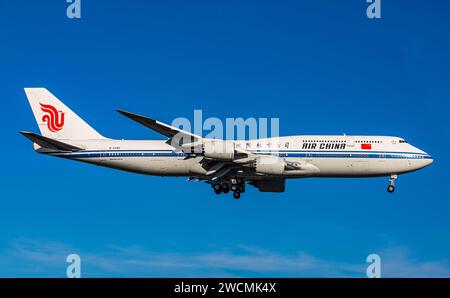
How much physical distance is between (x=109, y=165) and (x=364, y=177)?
23.2 meters

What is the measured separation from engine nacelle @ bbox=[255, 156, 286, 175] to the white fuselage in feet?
7.98

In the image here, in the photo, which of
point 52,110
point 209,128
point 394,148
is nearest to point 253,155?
point 209,128

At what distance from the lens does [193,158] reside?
220 ft

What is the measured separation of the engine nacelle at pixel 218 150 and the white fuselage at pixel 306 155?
11.8 ft

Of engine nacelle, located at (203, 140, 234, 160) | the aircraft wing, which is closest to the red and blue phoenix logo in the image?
the aircraft wing

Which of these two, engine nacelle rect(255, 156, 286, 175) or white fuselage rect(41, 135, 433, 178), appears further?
white fuselage rect(41, 135, 433, 178)

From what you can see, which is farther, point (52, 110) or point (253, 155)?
point (52, 110)

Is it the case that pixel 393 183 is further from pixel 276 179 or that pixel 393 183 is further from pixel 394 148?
pixel 276 179

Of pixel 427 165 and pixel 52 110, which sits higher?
pixel 52 110

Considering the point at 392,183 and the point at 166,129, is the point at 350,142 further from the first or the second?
the point at 166,129

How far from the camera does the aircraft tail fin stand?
7156 cm

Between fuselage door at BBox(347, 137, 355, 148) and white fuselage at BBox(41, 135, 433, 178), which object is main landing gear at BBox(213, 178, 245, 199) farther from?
fuselage door at BBox(347, 137, 355, 148)

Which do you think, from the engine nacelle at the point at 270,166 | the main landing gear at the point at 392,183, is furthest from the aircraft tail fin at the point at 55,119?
the main landing gear at the point at 392,183

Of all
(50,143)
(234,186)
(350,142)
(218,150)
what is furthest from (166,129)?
(350,142)
